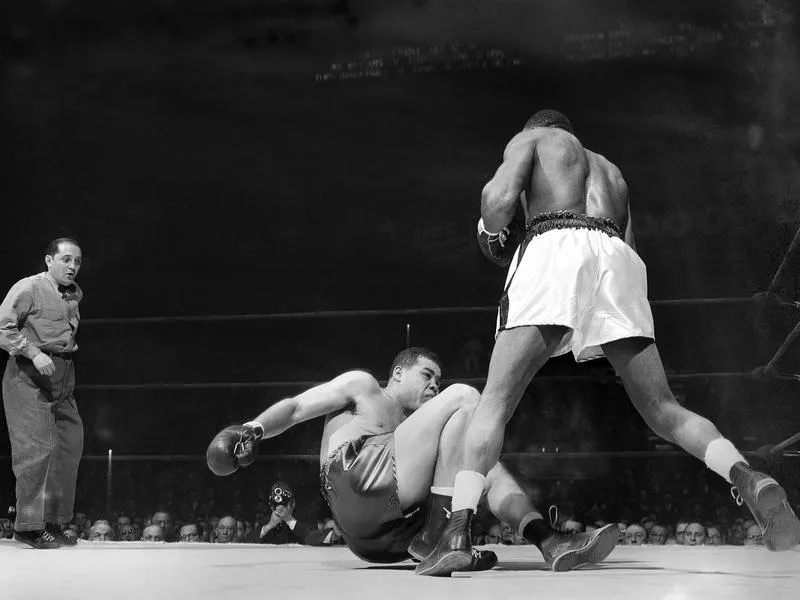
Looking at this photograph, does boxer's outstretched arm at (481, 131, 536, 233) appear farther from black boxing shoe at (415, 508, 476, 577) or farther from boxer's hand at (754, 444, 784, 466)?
boxer's hand at (754, 444, 784, 466)

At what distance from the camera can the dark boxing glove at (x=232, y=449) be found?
2430 mm

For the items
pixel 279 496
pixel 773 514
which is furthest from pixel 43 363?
pixel 773 514

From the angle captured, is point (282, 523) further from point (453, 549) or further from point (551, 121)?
point (551, 121)

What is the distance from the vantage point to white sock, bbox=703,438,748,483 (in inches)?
86.8

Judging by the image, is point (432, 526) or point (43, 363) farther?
point (43, 363)

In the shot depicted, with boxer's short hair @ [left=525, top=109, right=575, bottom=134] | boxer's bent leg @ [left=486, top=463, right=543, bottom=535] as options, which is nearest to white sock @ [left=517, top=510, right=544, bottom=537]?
boxer's bent leg @ [left=486, top=463, right=543, bottom=535]

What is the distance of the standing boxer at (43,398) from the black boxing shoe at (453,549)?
6.12 ft

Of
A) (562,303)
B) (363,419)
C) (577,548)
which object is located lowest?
(577,548)

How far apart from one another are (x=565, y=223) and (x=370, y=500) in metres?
0.78

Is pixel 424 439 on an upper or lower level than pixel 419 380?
lower

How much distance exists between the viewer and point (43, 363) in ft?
11.6

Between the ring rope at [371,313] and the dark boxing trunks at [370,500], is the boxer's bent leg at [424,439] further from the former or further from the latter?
the ring rope at [371,313]

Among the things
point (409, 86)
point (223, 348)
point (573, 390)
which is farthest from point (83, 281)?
point (573, 390)

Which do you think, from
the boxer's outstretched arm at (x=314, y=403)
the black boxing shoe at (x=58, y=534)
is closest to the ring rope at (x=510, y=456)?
the black boxing shoe at (x=58, y=534)
